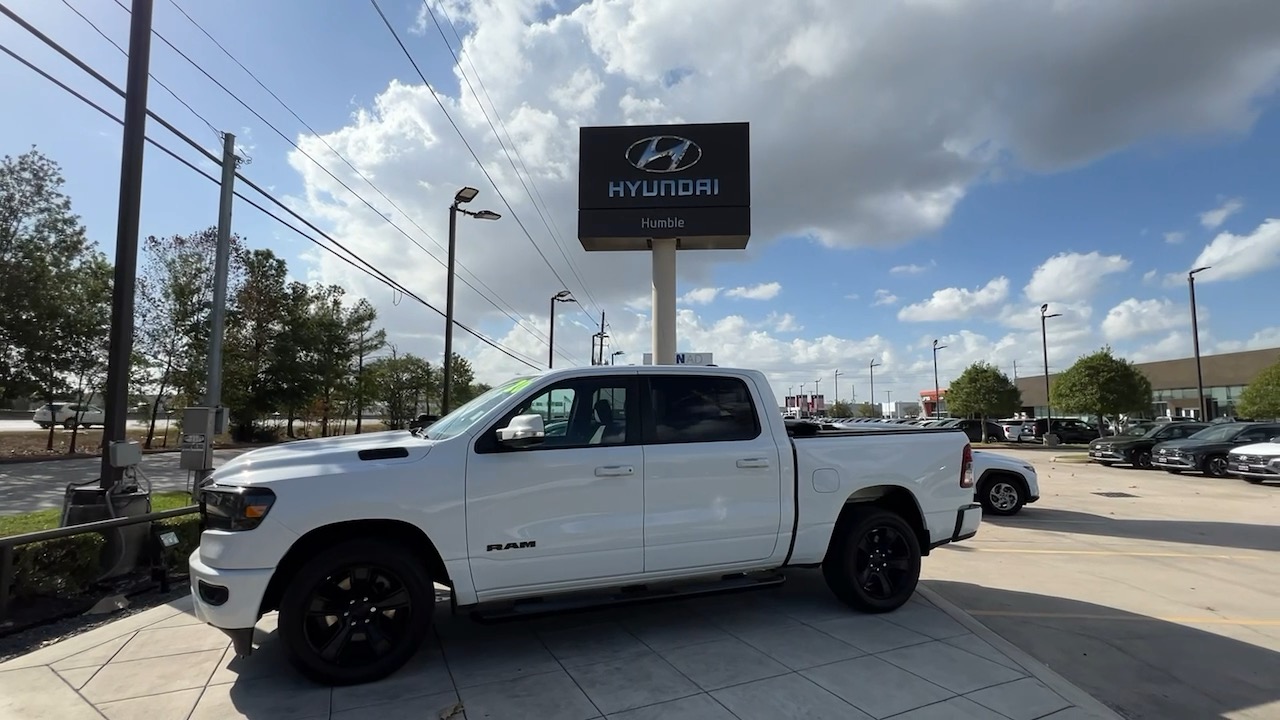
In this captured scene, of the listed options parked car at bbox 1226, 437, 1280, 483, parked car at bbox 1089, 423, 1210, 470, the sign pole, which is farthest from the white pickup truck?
parked car at bbox 1089, 423, 1210, 470

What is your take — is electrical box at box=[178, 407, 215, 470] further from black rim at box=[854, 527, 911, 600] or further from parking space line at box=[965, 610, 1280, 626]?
parking space line at box=[965, 610, 1280, 626]

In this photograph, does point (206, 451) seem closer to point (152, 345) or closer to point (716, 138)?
point (716, 138)

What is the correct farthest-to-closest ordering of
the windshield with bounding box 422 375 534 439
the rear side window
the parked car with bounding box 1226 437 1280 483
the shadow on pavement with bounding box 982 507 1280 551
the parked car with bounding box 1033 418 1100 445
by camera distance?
the parked car with bounding box 1033 418 1100 445
the parked car with bounding box 1226 437 1280 483
the shadow on pavement with bounding box 982 507 1280 551
the rear side window
the windshield with bounding box 422 375 534 439

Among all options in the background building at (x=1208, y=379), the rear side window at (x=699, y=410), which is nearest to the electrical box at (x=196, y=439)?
the rear side window at (x=699, y=410)

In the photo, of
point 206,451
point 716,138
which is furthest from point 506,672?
point 716,138

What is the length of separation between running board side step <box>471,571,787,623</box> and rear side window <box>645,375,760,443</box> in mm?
1039

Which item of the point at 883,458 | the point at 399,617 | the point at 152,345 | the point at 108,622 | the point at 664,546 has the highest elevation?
the point at 152,345

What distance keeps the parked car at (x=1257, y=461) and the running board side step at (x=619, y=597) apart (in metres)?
17.8

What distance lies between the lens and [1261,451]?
1628 centimetres

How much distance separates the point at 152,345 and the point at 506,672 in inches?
1233

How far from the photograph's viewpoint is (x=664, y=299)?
600 inches

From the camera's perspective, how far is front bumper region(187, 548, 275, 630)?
12.2 feet

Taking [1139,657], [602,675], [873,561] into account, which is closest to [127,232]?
[602,675]

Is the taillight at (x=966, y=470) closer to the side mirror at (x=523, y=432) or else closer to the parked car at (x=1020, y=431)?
the side mirror at (x=523, y=432)
